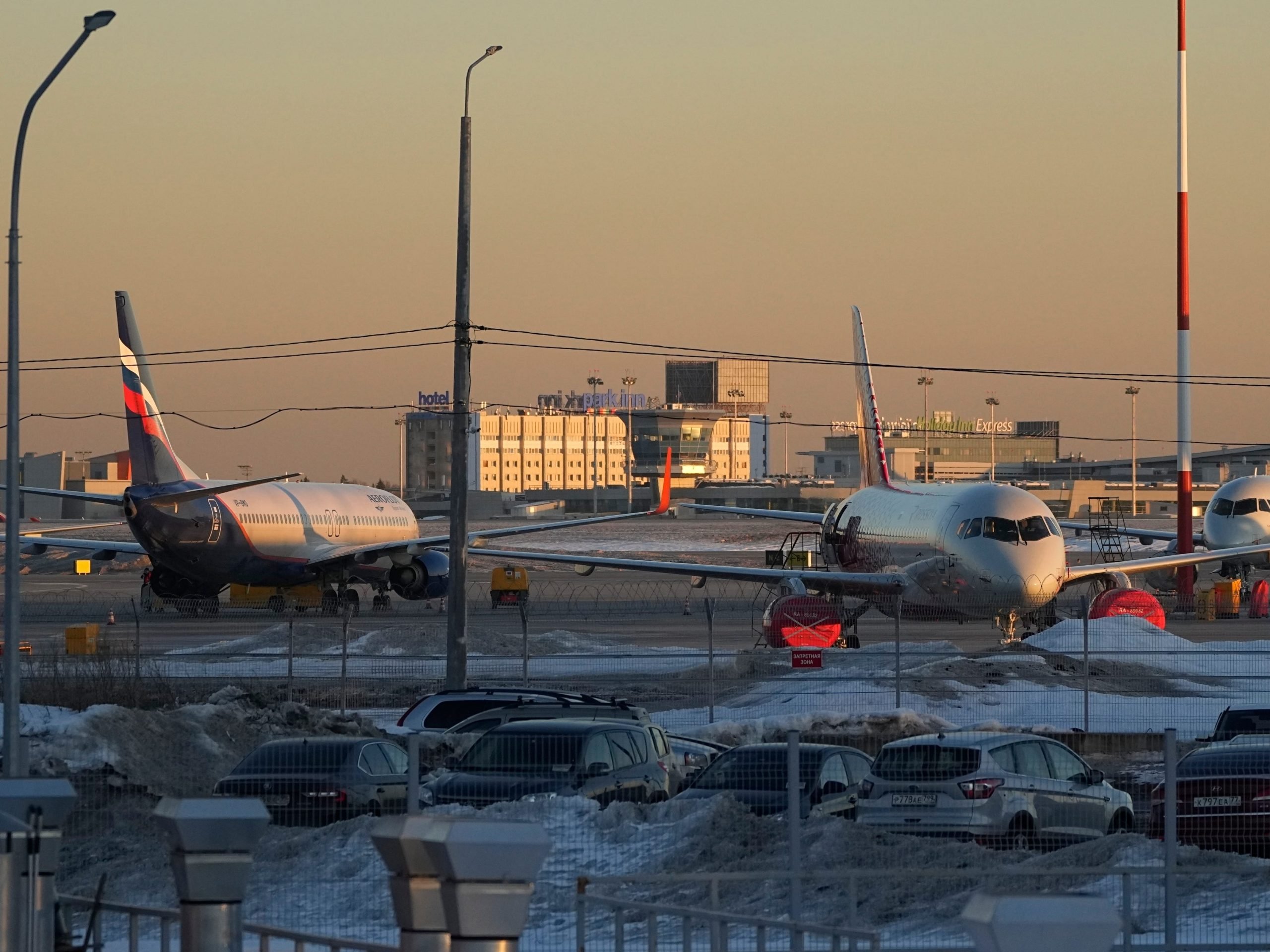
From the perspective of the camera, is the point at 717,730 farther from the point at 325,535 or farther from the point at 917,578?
the point at 325,535

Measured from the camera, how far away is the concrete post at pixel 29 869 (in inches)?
294

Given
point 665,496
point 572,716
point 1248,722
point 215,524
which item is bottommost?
point 1248,722

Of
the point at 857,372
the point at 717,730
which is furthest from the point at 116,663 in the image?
the point at 857,372

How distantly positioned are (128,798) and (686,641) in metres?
23.3

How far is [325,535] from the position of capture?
5253 centimetres

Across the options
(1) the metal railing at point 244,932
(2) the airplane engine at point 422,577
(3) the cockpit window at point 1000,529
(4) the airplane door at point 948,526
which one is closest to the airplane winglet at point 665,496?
(4) the airplane door at point 948,526

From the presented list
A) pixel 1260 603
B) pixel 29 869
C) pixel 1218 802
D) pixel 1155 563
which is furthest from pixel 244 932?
pixel 1260 603

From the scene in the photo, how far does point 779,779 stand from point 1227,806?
12.4 feet

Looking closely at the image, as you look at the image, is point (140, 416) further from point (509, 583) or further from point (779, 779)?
point (779, 779)

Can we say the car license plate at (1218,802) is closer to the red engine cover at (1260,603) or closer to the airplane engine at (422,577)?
the red engine cover at (1260,603)

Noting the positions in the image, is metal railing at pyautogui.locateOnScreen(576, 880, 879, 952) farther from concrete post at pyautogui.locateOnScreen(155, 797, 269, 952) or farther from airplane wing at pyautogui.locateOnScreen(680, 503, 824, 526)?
airplane wing at pyautogui.locateOnScreen(680, 503, 824, 526)

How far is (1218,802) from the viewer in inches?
614

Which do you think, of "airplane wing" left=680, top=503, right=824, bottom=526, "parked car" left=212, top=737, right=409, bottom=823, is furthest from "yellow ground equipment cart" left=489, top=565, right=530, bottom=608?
"parked car" left=212, top=737, right=409, bottom=823

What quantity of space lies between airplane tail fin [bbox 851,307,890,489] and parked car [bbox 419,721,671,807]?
101 ft
